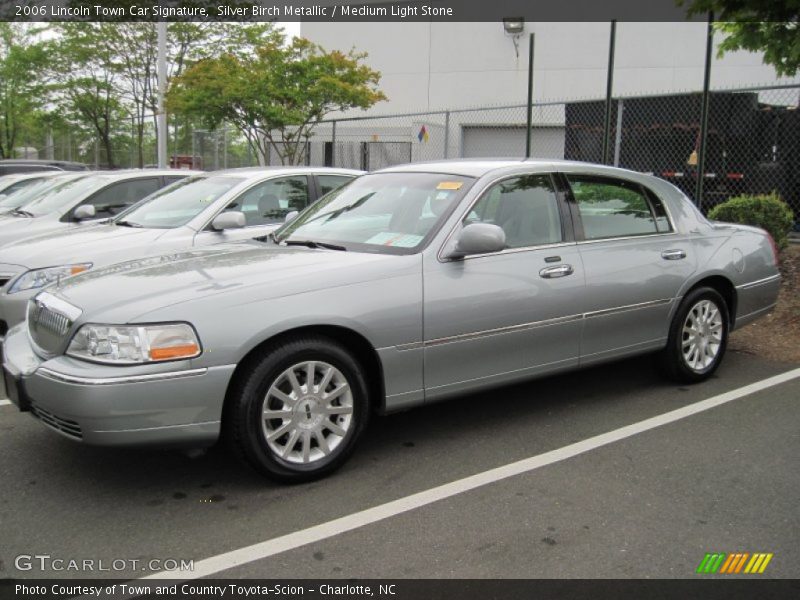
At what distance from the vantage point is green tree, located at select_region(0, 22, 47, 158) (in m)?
27.5

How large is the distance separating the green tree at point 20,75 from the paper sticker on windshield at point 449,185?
26626 mm

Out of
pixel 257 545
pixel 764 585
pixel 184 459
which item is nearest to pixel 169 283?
pixel 184 459

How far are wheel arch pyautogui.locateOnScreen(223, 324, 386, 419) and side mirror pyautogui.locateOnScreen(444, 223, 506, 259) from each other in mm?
712

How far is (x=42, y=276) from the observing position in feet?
19.8

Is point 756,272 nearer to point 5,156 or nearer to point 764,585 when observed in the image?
point 764,585

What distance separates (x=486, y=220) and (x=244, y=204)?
308 centimetres

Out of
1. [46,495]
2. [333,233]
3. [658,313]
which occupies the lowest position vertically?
[46,495]

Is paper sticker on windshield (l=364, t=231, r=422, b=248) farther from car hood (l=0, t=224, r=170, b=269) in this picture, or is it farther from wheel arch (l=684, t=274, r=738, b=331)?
car hood (l=0, t=224, r=170, b=269)

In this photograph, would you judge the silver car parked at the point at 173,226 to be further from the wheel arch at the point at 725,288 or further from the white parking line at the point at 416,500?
the wheel arch at the point at 725,288

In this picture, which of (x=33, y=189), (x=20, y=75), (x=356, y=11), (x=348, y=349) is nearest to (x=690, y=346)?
(x=348, y=349)

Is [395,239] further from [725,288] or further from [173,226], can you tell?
[173,226]

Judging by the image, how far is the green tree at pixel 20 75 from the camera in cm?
2750

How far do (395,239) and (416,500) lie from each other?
4.99 feet

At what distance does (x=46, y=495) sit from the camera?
3824 mm
